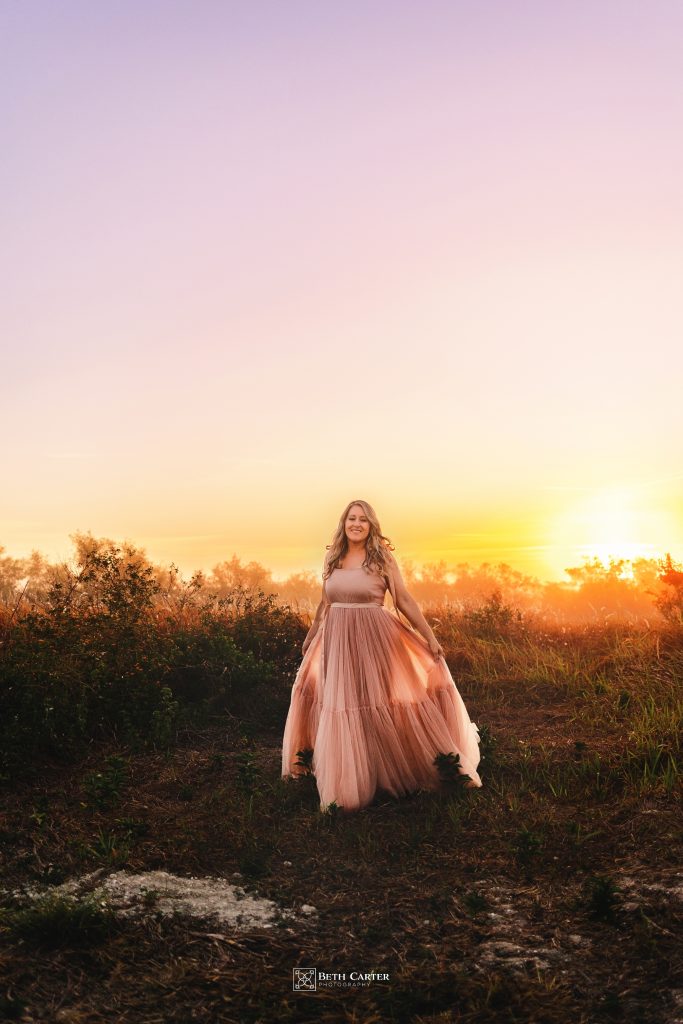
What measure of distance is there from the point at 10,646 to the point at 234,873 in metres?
4.56

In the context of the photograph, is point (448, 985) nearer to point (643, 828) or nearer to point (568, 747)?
point (643, 828)

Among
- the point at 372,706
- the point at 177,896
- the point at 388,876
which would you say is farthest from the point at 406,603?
the point at 177,896

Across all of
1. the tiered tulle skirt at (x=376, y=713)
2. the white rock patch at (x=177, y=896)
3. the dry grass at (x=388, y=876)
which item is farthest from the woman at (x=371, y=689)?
the white rock patch at (x=177, y=896)

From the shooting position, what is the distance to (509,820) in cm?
657

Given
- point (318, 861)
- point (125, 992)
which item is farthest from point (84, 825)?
point (125, 992)

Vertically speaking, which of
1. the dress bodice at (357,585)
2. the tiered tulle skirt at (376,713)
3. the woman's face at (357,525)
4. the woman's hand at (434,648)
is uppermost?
the woman's face at (357,525)

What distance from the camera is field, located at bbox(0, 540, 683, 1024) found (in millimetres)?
4129

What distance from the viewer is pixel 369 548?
7238 millimetres

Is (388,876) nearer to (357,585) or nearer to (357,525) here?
(357,585)

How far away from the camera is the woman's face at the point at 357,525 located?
7.23 meters

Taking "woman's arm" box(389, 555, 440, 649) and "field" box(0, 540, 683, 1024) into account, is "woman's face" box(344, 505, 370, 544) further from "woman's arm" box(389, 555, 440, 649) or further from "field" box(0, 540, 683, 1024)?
"field" box(0, 540, 683, 1024)

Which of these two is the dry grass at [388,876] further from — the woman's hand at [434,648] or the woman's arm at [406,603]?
the woman's arm at [406,603]

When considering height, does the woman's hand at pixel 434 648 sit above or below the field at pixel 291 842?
above

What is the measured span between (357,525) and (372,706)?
1.57m
